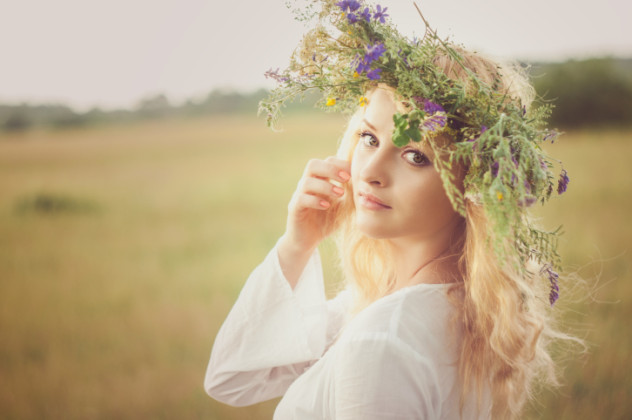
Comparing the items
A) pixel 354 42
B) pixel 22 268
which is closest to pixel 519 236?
pixel 354 42

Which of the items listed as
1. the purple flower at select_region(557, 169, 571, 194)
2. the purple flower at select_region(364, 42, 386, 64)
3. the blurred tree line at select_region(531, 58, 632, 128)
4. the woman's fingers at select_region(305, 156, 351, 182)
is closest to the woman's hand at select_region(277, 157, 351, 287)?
the woman's fingers at select_region(305, 156, 351, 182)

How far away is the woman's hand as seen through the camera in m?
1.48

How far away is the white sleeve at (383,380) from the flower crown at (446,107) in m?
0.33

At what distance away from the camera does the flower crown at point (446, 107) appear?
3.51 feet

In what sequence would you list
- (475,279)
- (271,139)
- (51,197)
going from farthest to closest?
(271,139) → (51,197) → (475,279)

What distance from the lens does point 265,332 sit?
1.60m

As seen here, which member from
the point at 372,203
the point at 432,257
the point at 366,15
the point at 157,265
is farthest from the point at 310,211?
the point at 157,265

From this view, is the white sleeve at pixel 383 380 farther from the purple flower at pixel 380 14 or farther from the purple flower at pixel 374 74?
the purple flower at pixel 380 14

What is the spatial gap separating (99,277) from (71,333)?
4.43 ft

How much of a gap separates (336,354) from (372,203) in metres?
0.43

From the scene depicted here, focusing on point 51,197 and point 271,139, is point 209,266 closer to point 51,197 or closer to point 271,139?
point 51,197

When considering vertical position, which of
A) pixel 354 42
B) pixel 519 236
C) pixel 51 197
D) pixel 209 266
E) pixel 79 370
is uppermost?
pixel 354 42

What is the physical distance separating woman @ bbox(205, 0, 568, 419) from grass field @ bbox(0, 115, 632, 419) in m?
0.45

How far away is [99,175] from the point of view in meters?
10.9
